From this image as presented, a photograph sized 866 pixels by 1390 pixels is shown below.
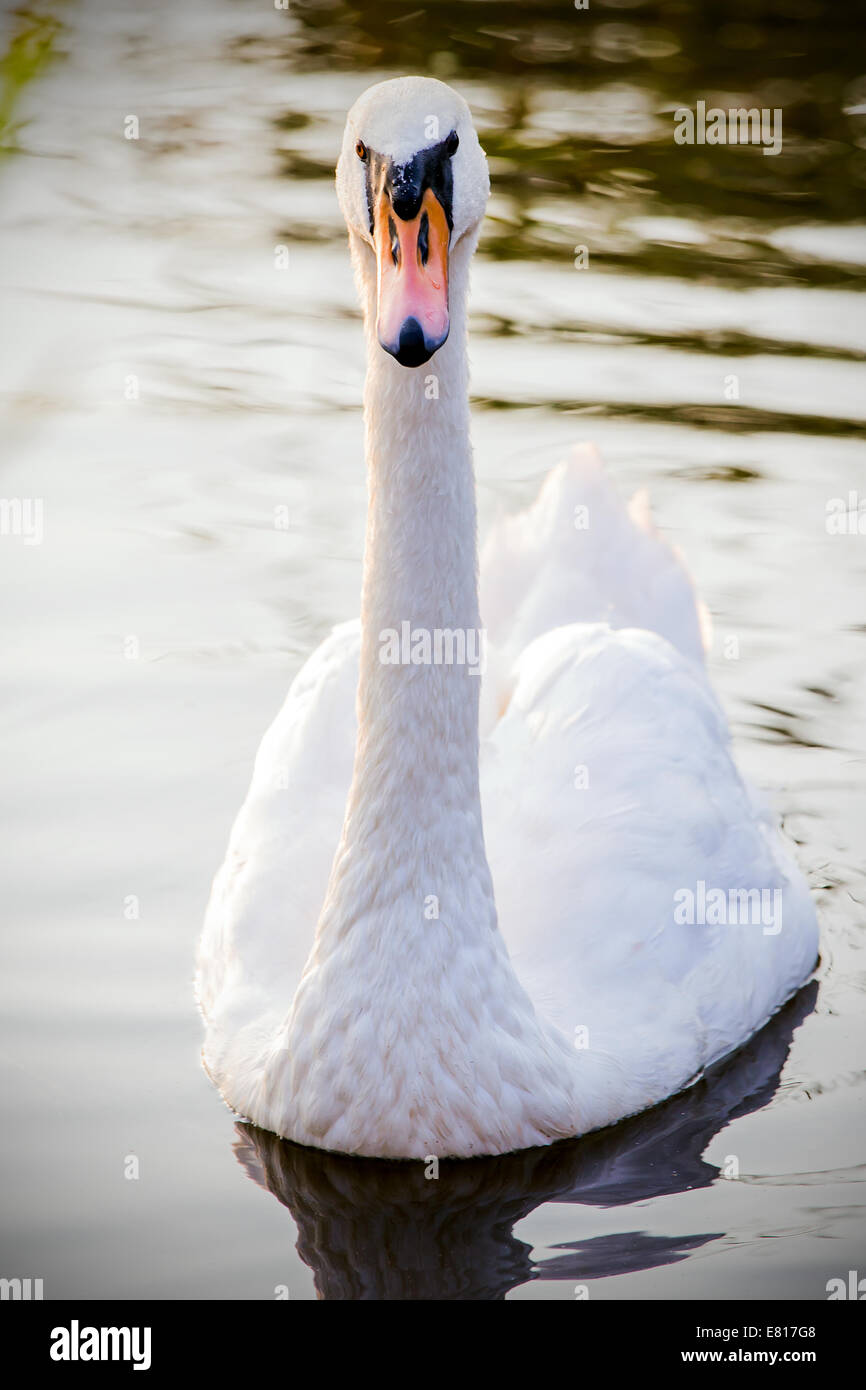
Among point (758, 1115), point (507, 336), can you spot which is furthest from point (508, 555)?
point (507, 336)

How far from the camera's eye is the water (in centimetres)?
504

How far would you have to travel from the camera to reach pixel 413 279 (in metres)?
4.11

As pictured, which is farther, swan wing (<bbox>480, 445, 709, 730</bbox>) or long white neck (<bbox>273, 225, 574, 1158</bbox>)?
swan wing (<bbox>480, 445, 709, 730</bbox>)

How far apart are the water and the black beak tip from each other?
0.74 metres

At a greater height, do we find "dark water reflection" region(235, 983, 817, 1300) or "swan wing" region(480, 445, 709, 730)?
"swan wing" region(480, 445, 709, 730)

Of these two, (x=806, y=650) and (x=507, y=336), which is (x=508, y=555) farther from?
(x=507, y=336)

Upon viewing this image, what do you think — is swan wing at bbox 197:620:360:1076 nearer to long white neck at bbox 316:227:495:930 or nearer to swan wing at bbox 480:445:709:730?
long white neck at bbox 316:227:495:930

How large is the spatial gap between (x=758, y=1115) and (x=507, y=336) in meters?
6.39

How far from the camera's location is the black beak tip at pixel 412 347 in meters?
3.95

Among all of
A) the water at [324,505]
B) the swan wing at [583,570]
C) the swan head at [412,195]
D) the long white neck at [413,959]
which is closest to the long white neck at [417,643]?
the long white neck at [413,959]

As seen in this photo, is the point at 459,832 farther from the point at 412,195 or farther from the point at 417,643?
the point at 412,195

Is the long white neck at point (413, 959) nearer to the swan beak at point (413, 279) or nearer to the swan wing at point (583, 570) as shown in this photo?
the swan beak at point (413, 279)

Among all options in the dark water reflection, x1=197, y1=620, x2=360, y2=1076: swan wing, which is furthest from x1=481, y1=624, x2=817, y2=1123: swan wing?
x1=197, y1=620, x2=360, y2=1076: swan wing

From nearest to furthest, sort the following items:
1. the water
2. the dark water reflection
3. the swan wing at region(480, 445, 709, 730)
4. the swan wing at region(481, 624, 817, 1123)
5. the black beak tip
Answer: the black beak tip → the dark water reflection → the water → the swan wing at region(481, 624, 817, 1123) → the swan wing at region(480, 445, 709, 730)
